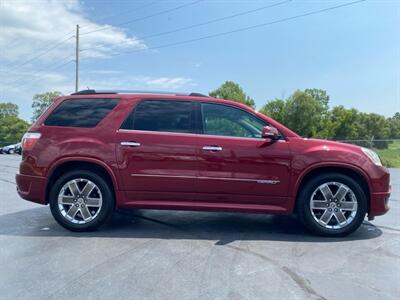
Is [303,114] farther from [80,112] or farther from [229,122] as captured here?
[80,112]

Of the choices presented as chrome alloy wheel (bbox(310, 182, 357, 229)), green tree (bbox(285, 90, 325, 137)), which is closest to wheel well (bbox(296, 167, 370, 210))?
chrome alloy wheel (bbox(310, 182, 357, 229))

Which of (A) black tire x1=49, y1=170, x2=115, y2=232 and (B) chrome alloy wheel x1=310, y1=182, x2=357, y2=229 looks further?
(A) black tire x1=49, y1=170, x2=115, y2=232

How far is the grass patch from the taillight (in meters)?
17.2

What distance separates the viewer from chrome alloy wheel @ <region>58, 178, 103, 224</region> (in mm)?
5059

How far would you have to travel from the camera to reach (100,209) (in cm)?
504

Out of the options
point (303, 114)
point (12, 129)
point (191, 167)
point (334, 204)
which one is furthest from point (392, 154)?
point (12, 129)

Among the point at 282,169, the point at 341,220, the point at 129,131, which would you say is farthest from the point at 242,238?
the point at 129,131

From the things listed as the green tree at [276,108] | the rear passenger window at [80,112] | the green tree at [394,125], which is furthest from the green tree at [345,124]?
the rear passenger window at [80,112]

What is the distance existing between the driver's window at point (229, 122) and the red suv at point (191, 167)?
0.01 meters

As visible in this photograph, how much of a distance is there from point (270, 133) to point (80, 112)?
261 centimetres

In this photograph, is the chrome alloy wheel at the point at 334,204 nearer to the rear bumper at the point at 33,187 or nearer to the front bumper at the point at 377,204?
the front bumper at the point at 377,204

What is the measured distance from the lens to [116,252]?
167 inches

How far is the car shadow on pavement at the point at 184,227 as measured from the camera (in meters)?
4.92

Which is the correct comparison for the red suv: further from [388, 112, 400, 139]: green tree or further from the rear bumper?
[388, 112, 400, 139]: green tree
